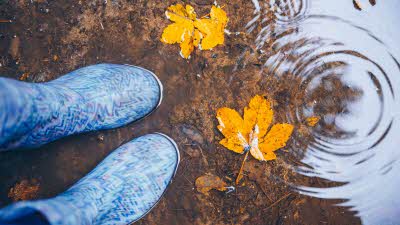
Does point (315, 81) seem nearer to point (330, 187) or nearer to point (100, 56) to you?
point (330, 187)

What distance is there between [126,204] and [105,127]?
1.24 ft

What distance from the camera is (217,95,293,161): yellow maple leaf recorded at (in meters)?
1.63

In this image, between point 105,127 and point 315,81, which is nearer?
point 105,127

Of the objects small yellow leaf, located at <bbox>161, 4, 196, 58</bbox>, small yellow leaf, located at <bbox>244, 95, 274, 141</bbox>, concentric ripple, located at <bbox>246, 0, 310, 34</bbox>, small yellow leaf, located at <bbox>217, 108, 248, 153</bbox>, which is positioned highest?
concentric ripple, located at <bbox>246, 0, 310, 34</bbox>

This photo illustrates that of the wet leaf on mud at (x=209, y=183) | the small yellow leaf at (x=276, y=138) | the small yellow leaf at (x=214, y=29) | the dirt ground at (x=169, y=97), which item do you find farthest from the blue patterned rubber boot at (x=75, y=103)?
the small yellow leaf at (x=276, y=138)

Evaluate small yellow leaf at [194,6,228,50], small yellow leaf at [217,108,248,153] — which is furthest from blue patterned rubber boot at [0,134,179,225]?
small yellow leaf at [194,6,228,50]

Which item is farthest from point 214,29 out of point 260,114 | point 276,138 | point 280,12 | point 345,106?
point 345,106

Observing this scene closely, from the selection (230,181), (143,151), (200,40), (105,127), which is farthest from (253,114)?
(105,127)

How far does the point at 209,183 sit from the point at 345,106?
0.79m

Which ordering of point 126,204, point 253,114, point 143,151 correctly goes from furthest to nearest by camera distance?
point 253,114, point 143,151, point 126,204

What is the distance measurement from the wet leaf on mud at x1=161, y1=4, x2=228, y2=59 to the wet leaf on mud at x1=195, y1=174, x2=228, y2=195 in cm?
62

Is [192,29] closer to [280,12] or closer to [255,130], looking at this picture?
[280,12]

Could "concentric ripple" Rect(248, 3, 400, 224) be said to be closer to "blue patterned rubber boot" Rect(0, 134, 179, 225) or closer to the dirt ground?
the dirt ground

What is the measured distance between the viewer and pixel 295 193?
1.67 m
